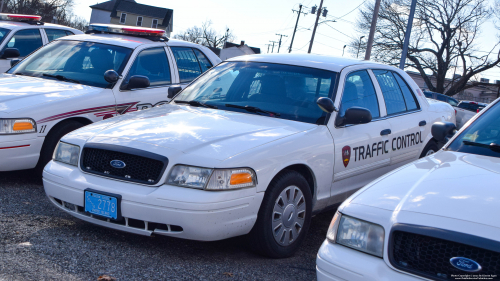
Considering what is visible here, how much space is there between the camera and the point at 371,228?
275cm

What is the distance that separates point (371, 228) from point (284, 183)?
1.30 metres

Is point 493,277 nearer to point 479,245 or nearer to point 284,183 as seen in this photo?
point 479,245

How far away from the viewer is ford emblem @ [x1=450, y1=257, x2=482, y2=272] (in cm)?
239

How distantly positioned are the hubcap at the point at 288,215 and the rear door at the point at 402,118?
1.56 metres

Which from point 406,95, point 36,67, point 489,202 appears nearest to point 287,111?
point 406,95

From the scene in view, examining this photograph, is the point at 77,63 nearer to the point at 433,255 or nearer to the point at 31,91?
the point at 31,91

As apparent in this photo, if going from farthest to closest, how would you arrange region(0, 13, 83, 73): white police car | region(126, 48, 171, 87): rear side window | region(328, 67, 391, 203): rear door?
region(0, 13, 83, 73): white police car → region(126, 48, 171, 87): rear side window → region(328, 67, 391, 203): rear door

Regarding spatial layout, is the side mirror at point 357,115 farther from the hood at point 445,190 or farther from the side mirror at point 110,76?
the side mirror at point 110,76

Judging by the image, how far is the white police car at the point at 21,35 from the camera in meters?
8.62

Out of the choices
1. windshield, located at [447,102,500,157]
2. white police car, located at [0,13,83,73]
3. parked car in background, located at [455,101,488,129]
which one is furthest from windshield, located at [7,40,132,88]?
parked car in background, located at [455,101,488,129]

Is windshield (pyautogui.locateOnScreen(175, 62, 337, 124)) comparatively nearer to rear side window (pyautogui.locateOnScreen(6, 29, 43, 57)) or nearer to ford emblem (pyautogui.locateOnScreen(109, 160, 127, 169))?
ford emblem (pyautogui.locateOnScreen(109, 160, 127, 169))

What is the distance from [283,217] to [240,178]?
554mm

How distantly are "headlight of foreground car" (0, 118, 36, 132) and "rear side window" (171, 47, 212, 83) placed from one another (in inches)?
93.1

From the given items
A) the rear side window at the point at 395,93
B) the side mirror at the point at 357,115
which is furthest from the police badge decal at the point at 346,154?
the rear side window at the point at 395,93
